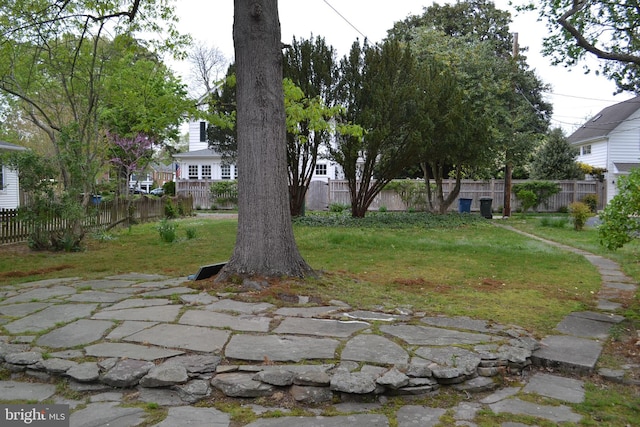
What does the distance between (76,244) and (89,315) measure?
6838 mm

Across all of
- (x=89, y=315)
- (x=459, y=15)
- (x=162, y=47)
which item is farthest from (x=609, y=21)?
(x=459, y=15)

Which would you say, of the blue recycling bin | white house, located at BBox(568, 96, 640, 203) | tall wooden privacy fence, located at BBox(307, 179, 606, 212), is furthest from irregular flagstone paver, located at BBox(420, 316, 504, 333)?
white house, located at BBox(568, 96, 640, 203)

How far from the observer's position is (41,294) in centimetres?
568

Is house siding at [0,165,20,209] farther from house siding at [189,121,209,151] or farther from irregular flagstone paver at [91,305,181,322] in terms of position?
irregular flagstone paver at [91,305,181,322]

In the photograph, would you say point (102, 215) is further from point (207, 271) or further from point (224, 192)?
point (224, 192)

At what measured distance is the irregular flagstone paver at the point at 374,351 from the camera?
3613mm

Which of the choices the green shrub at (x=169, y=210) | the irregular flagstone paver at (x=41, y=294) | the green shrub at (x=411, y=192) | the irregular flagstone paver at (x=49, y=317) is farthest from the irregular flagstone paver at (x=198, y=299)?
the green shrub at (x=411, y=192)

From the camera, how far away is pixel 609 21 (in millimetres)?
11234

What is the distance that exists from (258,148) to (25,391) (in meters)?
3.48

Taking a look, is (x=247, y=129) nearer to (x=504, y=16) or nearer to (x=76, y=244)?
(x=76, y=244)

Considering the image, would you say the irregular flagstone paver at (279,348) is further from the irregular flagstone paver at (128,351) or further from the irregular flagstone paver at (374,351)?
the irregular flagstone paver at (128,351)

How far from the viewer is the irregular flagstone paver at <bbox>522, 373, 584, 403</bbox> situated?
3.35m

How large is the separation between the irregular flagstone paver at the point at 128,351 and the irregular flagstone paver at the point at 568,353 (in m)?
2.83

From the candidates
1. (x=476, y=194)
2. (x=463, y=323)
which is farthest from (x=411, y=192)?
(x=463, y=323)
